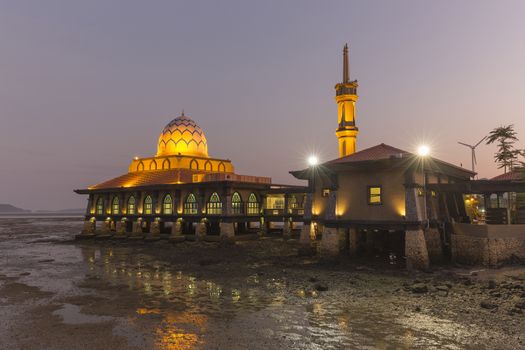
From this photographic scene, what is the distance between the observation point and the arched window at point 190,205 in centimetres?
5122

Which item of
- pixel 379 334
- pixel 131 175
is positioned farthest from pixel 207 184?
pixel 379 334

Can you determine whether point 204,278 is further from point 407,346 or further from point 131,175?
point 131,175

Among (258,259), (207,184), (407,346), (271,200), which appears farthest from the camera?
(271,200)

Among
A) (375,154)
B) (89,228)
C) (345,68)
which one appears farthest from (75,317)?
(89,228)

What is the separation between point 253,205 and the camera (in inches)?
2114

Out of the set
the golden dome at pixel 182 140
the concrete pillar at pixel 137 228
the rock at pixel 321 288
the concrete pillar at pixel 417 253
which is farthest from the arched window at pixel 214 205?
the rock at pixel 321 288

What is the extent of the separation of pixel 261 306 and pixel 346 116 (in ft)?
99.6

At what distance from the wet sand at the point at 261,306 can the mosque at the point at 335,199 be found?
123 inches

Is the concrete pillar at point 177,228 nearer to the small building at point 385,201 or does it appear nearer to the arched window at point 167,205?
the arched window at point 167,205

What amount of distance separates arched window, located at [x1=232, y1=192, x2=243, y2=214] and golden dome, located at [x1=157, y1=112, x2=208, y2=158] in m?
15.0

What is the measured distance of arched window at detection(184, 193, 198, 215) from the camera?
168 feet

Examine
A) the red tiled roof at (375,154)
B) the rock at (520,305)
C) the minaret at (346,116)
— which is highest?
the minaret at (346,116)

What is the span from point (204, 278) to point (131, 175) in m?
41.5

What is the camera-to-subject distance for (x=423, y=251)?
85.7 feet
